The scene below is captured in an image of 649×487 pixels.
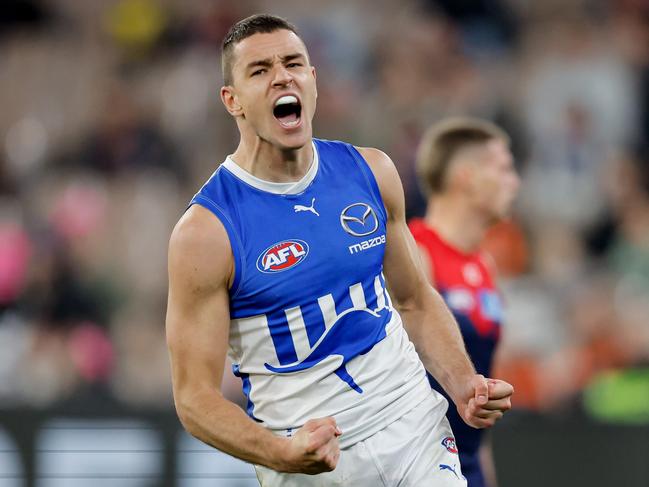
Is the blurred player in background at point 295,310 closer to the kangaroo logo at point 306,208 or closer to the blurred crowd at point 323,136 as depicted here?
the kangaroo logo at point 306,208

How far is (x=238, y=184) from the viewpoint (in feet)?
14.4

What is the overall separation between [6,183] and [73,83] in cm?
159

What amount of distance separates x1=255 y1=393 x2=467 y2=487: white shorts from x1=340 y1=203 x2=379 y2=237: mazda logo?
66 centimetres

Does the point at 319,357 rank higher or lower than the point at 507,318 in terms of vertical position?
higher

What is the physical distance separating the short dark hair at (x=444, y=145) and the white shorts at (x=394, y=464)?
2.47 meters

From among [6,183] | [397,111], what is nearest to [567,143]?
[397,111]

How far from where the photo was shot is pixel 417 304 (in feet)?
15.4

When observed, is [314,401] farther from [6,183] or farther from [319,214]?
[6,183]

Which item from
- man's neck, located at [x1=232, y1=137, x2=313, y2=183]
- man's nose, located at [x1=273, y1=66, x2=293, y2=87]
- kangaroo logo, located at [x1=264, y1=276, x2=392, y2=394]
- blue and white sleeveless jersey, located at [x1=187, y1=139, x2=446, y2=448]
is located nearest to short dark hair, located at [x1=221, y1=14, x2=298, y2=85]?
man's nose, located at [x1=273, y1=66, x2=293, y2=87]

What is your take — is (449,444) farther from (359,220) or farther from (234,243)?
(234,243)

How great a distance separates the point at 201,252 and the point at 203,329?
0.26 metres

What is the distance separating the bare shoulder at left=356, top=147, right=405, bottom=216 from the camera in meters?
Answer: 4.57

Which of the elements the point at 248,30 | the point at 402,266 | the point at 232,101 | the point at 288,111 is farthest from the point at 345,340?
the point at 248,30

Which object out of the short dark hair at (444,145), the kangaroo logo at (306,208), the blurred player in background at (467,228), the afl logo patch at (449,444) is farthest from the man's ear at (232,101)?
the short dark hair at (444,145)
